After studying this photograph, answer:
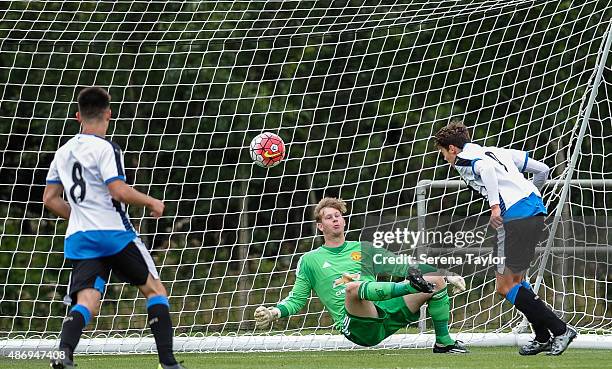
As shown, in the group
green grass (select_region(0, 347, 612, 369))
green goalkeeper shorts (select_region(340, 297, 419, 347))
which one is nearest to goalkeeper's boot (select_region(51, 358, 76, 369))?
green grass (select_region(0, 347, 612, 369))

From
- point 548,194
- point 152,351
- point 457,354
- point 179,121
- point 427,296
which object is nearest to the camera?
point 427,296

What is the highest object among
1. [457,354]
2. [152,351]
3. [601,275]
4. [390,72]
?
[390,72]

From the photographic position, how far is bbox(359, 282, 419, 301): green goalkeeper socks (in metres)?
6.58

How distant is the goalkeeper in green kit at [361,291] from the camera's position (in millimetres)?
6711

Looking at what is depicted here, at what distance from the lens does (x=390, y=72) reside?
35.9 feet

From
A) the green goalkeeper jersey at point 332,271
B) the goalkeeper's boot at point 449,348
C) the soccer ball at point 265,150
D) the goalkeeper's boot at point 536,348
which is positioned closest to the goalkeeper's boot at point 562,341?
the goalkeeper's boot at point 536,348

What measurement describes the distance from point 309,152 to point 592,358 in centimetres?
505

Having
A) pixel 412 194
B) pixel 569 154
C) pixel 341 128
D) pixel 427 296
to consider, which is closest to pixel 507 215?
pixel 427 296

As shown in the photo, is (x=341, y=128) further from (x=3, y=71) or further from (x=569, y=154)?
(x=3, y=71)

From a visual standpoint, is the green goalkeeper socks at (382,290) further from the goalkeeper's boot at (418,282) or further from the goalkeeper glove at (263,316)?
the goalkeeper glove at (263,316)

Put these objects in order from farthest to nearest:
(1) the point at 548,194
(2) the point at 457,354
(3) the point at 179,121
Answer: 1. (3) the point at 179,121
2. (1) the point at 548,194
3. (2) the point at 457,354

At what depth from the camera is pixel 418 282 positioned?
251 inches

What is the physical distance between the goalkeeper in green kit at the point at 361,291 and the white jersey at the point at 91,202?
63.2 inches

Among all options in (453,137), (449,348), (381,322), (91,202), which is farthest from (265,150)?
(91,202)
